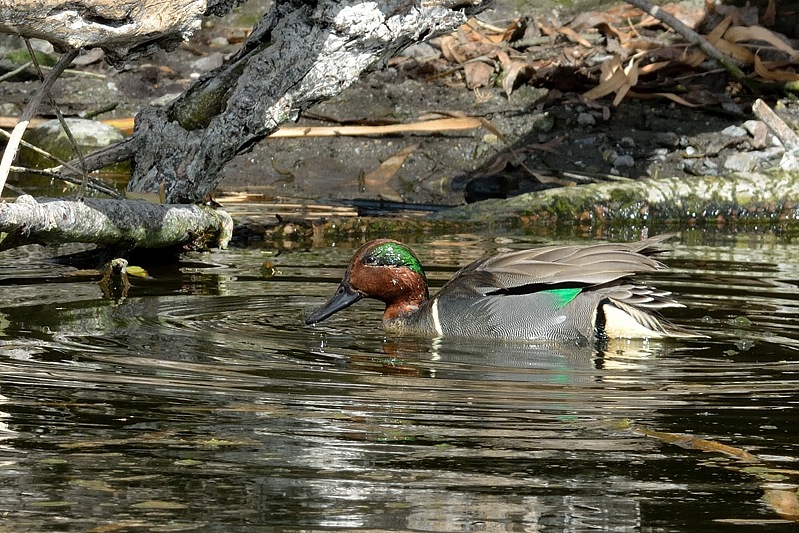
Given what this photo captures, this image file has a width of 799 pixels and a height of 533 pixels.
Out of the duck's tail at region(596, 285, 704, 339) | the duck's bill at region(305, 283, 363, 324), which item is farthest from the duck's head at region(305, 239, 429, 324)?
the duck's tail at region(596, 285, 704, 339)

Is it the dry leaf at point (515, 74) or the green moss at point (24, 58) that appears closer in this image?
the dry leaf at point (515, 74)

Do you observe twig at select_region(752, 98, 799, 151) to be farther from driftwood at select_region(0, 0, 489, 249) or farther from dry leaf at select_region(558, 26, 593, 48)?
driftwood at select_region(0, 0, 489, 249)

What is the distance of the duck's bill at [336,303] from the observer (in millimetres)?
5844

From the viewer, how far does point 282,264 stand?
7.52 meters

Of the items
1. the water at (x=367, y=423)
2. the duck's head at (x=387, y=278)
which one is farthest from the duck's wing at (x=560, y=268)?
the duck's head at (x=387, y=278)

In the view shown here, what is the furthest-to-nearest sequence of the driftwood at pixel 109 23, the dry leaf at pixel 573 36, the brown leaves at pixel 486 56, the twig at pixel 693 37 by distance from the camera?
1. the dry leaf at pixel 573 36
2. the brown leaves at pixel 486 56
3. the twig at pixel 693 37
4. the driftwood at pixel 109 23

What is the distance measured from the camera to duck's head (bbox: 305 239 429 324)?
6.14 meters

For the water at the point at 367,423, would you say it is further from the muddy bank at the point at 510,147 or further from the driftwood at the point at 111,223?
the muddy bank at the point at 510,147

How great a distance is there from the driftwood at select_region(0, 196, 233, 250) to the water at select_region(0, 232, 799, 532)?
1.06 feet

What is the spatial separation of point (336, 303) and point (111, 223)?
1430 mm

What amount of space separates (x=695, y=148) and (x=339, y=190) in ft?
9.79

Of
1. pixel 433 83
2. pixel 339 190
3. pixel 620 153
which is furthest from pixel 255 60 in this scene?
pixel 433 83

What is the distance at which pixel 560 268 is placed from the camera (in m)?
5.57

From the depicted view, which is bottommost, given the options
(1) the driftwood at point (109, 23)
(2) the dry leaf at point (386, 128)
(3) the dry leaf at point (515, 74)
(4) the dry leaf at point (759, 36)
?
(2) the dry leaf at point (386, 128)
